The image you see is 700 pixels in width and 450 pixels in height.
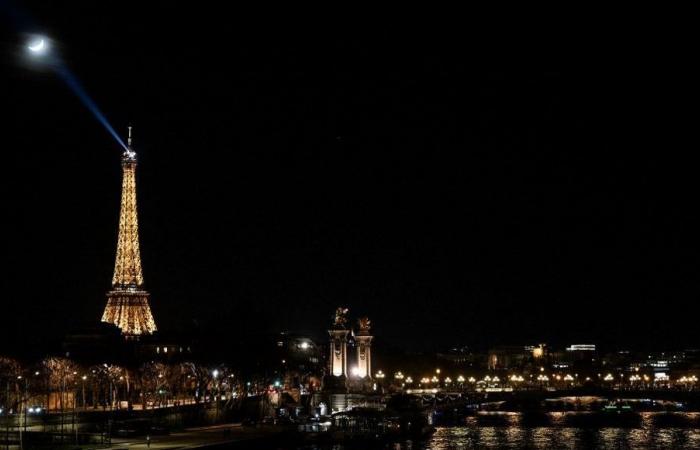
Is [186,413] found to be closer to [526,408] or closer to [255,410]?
[255,410]

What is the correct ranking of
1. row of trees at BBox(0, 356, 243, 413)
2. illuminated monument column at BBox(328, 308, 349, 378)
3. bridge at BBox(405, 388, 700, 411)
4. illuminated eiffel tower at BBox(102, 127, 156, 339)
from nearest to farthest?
row of trees at BBox(0, 356, 243, 413), illuminated eiffel tower at BBox(102, 127, 156, 339), bridge at BBox(405, 388, 700, 411), illuminated monument column at BBox(328, 308, 349, 378)

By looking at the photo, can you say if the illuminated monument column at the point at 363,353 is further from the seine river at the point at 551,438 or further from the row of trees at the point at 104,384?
the row of trees at the point at 104,384

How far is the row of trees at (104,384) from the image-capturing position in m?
55.5

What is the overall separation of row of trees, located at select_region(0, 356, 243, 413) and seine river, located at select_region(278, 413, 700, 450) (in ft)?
46.0

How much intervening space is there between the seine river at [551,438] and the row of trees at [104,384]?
14.0 m

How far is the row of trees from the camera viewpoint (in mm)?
55469

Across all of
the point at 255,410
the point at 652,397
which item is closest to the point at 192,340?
the point at 255,410

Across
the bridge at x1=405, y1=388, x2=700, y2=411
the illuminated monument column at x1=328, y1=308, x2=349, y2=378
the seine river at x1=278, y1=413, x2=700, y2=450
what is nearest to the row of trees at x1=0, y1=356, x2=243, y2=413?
the seine river at x1=278, y1=413, x2=700, y2=450

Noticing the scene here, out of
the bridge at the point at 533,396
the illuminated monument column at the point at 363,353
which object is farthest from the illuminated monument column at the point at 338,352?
the bridge at the point at 533,396

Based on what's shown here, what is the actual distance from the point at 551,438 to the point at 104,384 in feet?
100

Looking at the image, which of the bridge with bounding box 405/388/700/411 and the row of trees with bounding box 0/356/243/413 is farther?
the bridge with bounding box 405/388/700/411

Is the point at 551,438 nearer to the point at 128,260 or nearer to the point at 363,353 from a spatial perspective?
the point at 128,260

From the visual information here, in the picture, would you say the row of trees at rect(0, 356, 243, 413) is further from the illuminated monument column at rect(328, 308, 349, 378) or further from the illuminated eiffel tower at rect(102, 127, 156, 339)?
the illuminated monument column at rect(328, 308, 349, 378)

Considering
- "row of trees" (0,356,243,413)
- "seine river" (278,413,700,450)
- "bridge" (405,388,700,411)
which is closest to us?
"row of trees" (0,356,243,413)
